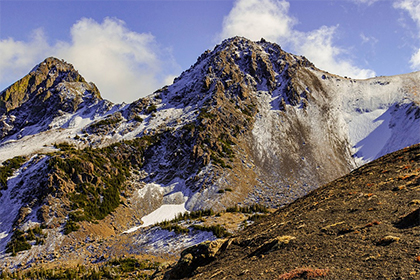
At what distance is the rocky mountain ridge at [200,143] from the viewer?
Answer: 85.1 metres

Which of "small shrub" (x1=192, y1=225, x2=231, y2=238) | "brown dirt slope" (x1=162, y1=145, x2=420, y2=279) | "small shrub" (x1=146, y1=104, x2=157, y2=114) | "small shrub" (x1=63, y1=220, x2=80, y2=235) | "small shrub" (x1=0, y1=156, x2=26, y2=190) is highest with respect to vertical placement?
"small shrub" (x1=146, y1=104, x2=157, y2=114)

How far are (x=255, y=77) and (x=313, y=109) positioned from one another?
41.5 m

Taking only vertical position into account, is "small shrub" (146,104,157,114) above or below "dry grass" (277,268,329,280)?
above

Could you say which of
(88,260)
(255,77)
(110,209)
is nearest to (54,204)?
(110,209)

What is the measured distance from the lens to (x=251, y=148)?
4909 inches

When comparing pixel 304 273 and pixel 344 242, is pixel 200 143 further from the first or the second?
pixel 304 273

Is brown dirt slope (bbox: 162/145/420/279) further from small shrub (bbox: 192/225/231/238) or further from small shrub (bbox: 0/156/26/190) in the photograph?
small shrub (bbox: 0/156/26/190)

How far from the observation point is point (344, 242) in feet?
56.5

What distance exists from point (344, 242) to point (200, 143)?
100255 millimetres

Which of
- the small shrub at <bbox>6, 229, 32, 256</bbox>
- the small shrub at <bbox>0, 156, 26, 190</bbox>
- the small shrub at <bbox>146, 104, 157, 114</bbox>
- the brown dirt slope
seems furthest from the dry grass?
the small shrub at <bbox>146, 104, 157, 114</bbox>

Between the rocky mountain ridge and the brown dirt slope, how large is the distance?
2498 inches

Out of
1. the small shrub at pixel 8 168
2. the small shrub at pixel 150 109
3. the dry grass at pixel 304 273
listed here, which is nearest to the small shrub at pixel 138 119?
the small shrub at pixel 150 109

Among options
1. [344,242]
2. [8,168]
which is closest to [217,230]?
[344,242]

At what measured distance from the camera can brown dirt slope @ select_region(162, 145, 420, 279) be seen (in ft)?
→ 46.0
